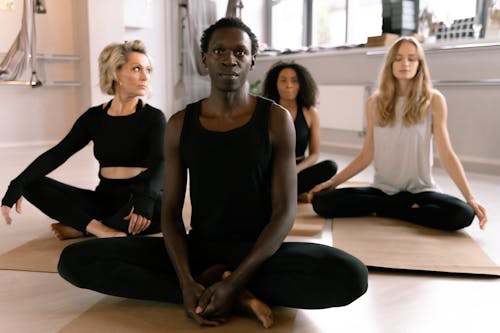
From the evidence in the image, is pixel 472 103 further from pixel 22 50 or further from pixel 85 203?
pixel 22 50

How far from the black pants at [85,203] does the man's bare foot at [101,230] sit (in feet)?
0.05

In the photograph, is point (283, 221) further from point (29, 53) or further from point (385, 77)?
point (29, 53)

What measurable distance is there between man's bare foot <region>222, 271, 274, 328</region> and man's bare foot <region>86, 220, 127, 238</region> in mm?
813

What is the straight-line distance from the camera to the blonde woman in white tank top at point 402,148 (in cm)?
234

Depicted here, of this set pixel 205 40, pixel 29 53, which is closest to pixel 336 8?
pixel 29 53

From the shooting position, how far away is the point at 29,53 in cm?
502

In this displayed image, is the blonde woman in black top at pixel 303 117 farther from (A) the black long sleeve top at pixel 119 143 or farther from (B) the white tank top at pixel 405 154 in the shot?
(A) the black long sleeve top at pixel 119 143

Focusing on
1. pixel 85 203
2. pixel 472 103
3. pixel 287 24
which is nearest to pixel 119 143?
pixel 85 203

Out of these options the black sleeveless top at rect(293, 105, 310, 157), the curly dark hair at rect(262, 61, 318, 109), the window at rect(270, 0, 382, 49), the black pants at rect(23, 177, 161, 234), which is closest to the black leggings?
the black sleeveless top at rect(293, 105, 310, 157)

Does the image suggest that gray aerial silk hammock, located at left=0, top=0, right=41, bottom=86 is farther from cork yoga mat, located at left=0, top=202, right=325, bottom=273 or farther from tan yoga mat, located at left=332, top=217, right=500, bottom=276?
tan yoga mat, located at left=332, top=217, right=500, bottom=276

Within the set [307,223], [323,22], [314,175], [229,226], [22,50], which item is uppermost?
[323,22]

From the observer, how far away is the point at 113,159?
216 cm

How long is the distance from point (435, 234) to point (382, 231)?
0.21 meters

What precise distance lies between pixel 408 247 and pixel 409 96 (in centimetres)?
75
